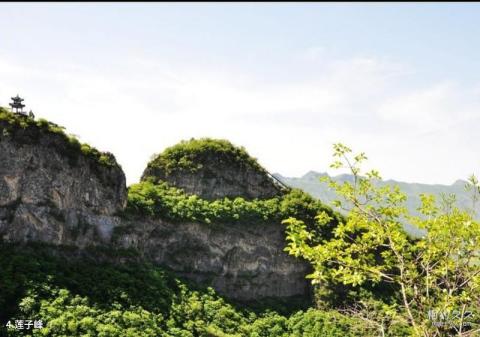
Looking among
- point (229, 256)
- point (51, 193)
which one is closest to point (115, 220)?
point (51, 193)

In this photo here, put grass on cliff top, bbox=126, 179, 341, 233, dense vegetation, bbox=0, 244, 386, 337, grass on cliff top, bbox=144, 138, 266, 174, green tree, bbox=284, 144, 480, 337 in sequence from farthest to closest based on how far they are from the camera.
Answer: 1. grass on cliff top, bbox=144, 138, 266, 174
2. grass on cliff top, bbox=126, 179, 341, 233
3. dense vegetation, bbox=0, 244, 386, 337
4. green tree, bbox=284, 144, 480, 337

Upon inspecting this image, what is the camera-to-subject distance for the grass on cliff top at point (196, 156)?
50125 millimetres

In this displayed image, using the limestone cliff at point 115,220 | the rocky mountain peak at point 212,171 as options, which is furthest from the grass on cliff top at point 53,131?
the rocky mountain peak at point 212,171

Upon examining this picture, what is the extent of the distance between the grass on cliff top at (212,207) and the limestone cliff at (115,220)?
0.75 meters

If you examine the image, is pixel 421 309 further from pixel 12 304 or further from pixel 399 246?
pixel 12 304

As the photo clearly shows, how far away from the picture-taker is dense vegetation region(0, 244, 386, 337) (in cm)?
2850

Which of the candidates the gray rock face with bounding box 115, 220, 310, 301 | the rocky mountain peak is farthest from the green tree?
the rocky mountain peak

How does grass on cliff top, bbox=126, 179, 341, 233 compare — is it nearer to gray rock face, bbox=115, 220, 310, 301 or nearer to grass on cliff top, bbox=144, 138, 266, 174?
gray rock face, bbox=115, 220, 310, 301

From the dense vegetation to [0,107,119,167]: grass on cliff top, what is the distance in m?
7.87

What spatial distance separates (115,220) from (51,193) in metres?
6.14

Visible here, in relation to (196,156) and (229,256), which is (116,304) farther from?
(196,156)

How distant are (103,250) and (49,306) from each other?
9252 millimetres

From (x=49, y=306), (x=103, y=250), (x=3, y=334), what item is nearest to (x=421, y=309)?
(x=3, y=334)

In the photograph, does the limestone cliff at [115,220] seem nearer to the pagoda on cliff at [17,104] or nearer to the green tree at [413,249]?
the pagoda on cliff at [17,104]
